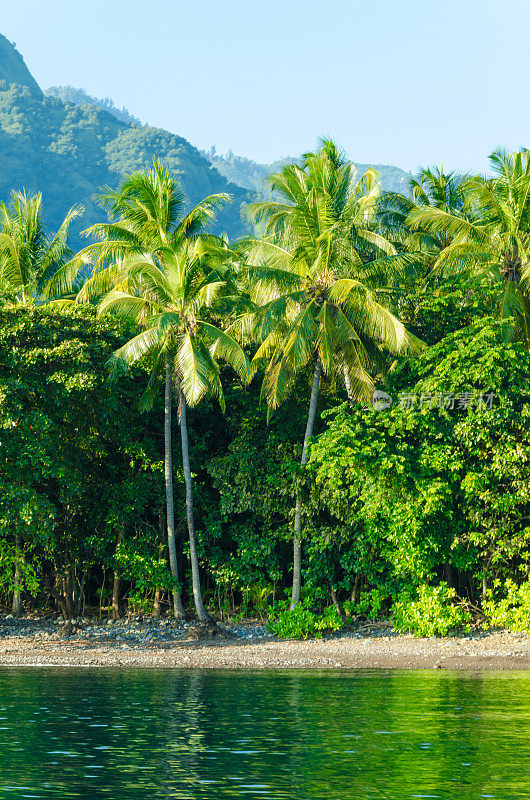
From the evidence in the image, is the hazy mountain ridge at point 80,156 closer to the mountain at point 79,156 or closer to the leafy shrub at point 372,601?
the mountain at point 79,156

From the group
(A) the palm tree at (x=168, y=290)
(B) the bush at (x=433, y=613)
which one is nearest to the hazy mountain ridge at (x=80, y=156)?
(A) the palm tree at (x=168, y=290)

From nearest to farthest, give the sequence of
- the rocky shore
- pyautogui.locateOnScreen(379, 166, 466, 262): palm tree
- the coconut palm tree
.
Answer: the rocky shore
the coconut palm tree
pyautogui.locateOnScreen(379, 166, 466, 262): palm tree

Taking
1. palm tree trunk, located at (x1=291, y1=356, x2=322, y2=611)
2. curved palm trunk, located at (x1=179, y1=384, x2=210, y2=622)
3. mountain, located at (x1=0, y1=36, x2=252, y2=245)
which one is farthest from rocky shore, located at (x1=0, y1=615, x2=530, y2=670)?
mountain, located at (x1=0, y1=36, x2=252, y2=245)

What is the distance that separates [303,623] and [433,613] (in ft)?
11.0

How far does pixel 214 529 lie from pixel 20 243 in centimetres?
963

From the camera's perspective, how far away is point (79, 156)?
327 feet

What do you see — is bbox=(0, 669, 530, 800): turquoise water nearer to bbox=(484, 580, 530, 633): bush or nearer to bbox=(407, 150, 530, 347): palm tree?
bbox=(484, 580, 530, 633): bush

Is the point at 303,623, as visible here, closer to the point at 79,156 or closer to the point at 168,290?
the point at 168,290

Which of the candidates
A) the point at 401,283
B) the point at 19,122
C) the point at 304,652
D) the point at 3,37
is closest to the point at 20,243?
the point at 401,283

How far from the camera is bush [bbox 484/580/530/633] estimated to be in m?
20.0

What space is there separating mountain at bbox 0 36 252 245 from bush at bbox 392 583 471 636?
68.3 m

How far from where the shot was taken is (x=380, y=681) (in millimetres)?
15234

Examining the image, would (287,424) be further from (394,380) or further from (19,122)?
(19,122)

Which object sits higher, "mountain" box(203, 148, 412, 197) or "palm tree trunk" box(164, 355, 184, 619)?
"mountain" box(203, 148, 412, 197)
